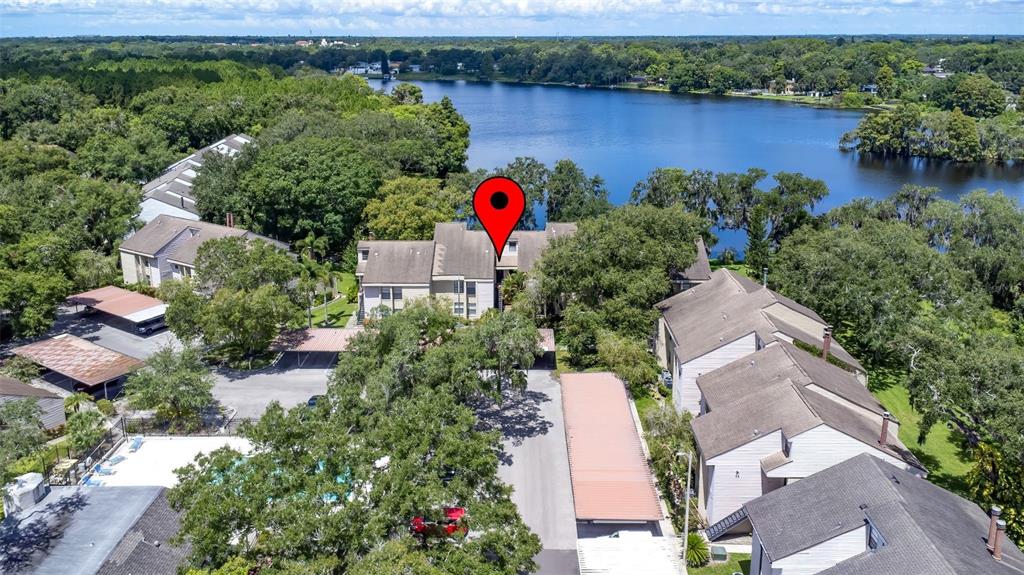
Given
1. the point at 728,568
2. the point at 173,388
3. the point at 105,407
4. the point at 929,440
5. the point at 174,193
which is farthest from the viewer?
the point at 174,193

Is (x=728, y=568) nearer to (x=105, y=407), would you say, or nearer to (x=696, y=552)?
(x=696, y=552)

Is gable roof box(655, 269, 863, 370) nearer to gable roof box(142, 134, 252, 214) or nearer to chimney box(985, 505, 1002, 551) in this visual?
chimney box(985, 505, 1002, 551)

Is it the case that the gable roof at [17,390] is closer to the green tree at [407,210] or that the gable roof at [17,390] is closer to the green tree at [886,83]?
the green tree at [407,210]

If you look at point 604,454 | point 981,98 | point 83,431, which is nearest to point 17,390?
point 83,431

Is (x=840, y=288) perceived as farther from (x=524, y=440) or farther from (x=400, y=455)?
(x=400, y=455)

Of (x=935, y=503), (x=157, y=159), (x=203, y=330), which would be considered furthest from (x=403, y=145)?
(x=935, y=503)

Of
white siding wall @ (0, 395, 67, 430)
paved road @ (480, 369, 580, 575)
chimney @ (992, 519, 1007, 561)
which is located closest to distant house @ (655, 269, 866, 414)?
paved road @ (480, 369, 580, 575)
